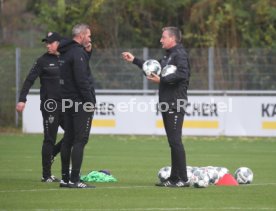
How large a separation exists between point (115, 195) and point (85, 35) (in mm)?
2441

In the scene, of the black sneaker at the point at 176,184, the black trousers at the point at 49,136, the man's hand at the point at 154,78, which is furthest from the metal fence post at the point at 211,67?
the black sneaker at the point at 176,184

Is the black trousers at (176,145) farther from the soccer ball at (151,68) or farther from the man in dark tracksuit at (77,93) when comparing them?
the man in dark tracksuit at (77,93)

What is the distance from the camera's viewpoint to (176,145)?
13523 mm

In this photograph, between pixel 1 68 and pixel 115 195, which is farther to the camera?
pixel 1 68

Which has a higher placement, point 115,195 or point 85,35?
point 85,35

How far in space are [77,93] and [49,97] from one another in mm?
1627

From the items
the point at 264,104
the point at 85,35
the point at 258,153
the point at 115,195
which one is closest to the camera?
the point at 115,195

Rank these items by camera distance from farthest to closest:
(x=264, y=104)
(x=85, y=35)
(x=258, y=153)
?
1. (x=264, y=104)
2. (x=258, y=153)
3. (x=85, y=35)

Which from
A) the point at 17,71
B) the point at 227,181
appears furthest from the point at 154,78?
the point at 17,71

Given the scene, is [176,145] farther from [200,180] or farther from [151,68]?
[151,68]

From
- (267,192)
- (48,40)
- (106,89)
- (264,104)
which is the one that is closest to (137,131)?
(106,89)

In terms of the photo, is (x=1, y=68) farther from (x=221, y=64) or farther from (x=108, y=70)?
(x=221, y=64)

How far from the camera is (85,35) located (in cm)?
1327

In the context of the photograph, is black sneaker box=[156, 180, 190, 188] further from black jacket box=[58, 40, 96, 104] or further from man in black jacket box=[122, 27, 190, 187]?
black jacket box=[58, 40, 96, 104]
